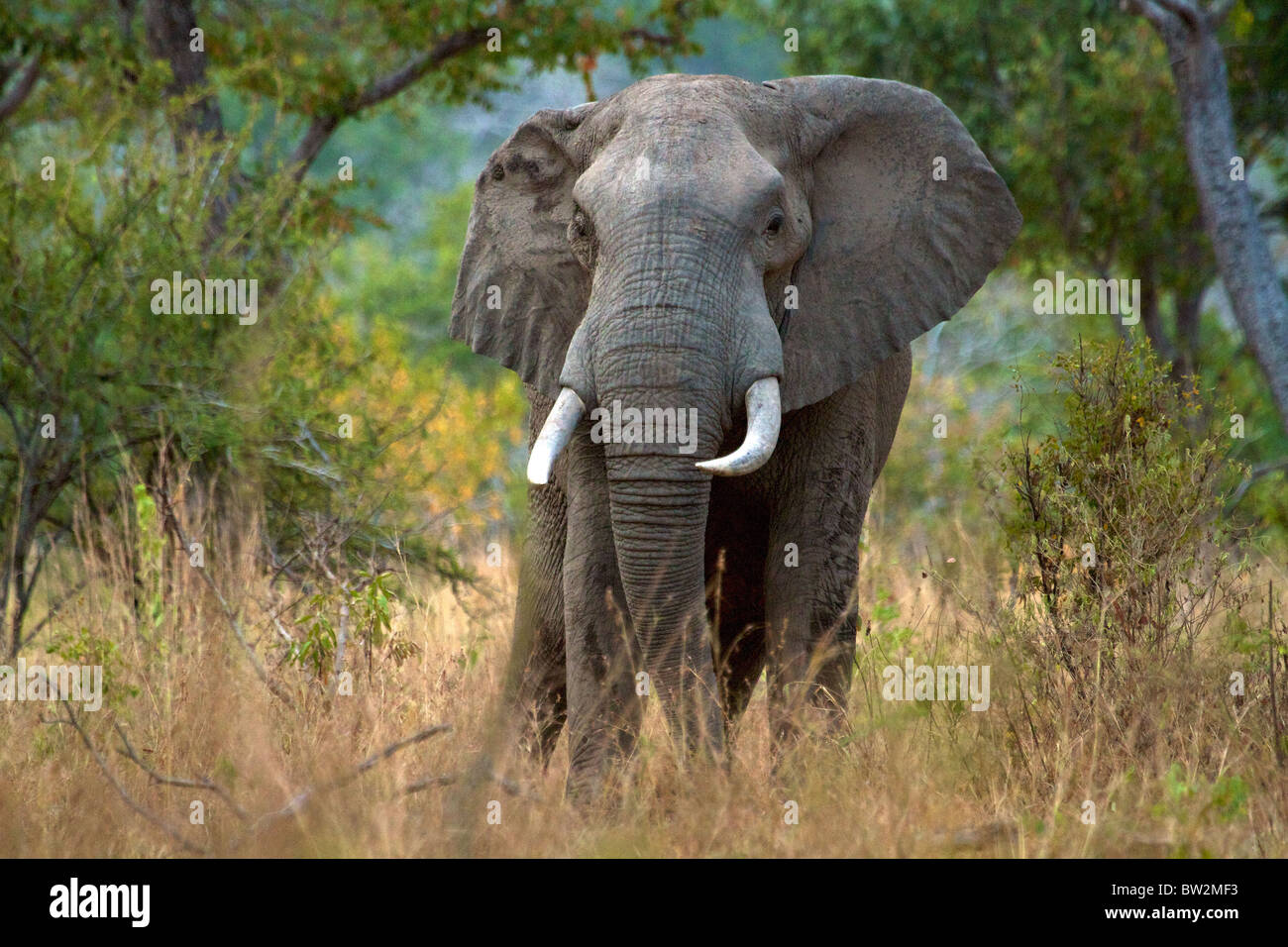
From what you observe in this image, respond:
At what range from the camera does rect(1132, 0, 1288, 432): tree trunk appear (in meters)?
11.7

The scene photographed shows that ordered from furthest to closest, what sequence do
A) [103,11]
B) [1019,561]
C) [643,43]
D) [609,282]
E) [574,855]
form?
1. [103,11]
2. [643,43]
3. [1019,561]
4. [609,282]
5. [574,855]

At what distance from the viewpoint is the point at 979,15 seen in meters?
15.8

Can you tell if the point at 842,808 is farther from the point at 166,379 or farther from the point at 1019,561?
the point at 166,379

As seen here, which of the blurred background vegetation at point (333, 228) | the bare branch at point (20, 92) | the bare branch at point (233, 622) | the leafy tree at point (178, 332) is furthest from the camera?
the bare branch at point (20, 92)

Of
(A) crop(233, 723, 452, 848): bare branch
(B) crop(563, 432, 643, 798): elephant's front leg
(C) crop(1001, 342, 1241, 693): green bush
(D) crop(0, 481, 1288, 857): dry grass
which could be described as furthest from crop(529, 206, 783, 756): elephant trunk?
(C) crop(1001, 342, 1241, 693): green bush

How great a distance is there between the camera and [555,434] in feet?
18.1

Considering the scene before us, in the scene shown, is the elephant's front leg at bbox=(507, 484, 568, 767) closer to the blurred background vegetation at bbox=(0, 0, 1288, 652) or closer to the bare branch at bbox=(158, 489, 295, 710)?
the bare branch at bbox=(158, 489, 295, 710)

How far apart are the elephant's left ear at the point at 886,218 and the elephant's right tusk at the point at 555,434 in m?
1.03

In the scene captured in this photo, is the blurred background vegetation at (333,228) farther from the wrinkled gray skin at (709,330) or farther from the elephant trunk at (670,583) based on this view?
the elephant trunk at (670,583)

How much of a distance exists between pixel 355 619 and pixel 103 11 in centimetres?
1027

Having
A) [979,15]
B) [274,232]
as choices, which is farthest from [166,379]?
[979,15]

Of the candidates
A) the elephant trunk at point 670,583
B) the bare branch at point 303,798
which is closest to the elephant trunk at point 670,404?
the elephant trunk at point 670,583

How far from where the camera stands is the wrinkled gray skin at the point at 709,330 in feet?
18.3

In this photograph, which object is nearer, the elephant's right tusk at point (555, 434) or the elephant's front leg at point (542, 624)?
the elephant's right tusk at point (555, 434)
